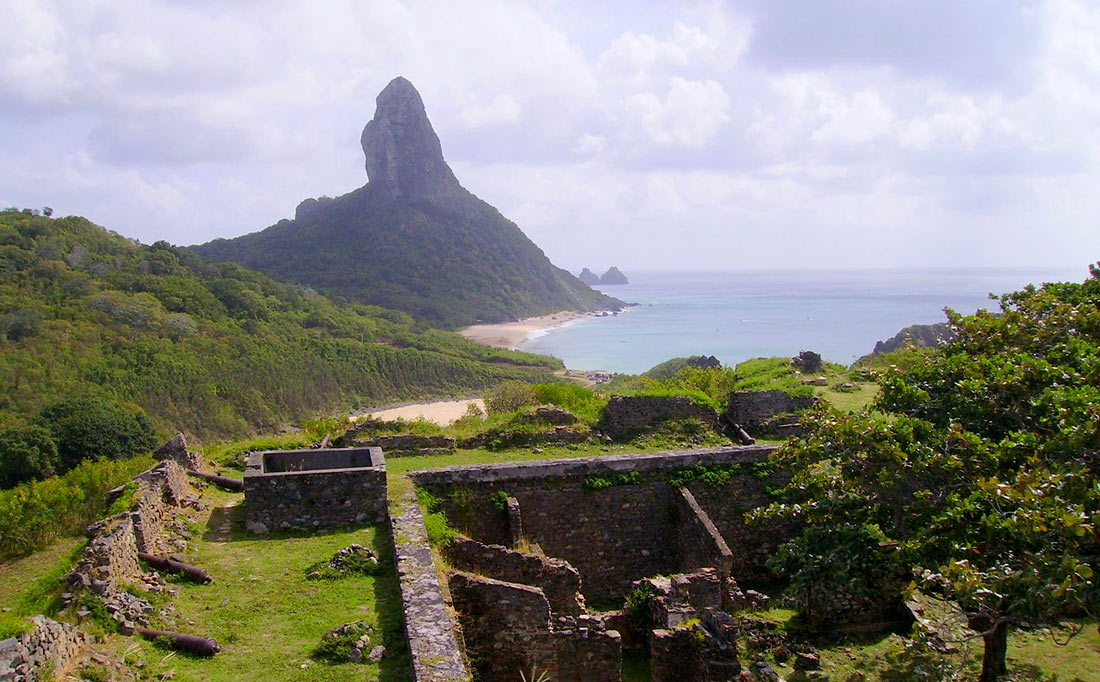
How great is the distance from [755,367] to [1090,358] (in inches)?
719

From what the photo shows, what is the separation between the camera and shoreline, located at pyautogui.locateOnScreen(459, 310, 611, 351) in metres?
119

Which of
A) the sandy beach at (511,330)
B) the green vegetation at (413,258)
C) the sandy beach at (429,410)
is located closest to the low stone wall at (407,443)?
the sandy beach at (429,410)

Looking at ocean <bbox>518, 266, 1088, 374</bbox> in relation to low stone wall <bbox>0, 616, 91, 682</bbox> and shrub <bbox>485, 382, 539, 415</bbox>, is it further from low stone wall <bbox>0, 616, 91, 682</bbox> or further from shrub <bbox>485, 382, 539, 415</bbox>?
low stone wall <bbox>0, 616, 91, 682</bbox>

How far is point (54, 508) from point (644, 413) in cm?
1125

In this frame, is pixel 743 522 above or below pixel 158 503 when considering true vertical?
below

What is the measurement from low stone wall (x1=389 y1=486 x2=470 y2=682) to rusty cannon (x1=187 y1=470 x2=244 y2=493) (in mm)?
3785

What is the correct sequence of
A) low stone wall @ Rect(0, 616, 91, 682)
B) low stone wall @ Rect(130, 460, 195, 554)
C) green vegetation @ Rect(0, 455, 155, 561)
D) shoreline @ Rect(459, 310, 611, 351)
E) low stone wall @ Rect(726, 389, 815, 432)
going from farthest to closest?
1. shoreline @ Rect(459, 310, 611, 351)
2. low stone wall @ Rect(726, 389, 815, 432)
3. green vegetation @ Rect(0, 455, 155, 561)
4. low stone wall @ Rect(130, 460, 195, 554)
5. low stone wall @ Rect(0, 616, 91, 682)

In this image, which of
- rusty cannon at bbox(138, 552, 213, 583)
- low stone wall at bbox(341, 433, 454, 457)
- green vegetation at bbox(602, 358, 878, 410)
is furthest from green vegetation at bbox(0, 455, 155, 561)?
green vegetation at bbox(602, 358, 878, 410)

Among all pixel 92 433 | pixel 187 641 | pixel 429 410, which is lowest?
pixel 429 410

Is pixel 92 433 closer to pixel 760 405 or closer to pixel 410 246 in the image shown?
pixel 760 405

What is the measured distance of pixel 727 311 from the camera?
18288cm

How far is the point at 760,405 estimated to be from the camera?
17516 millimetres

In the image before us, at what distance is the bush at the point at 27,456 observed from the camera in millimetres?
27906

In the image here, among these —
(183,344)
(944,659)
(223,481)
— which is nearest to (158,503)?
(223,481)
